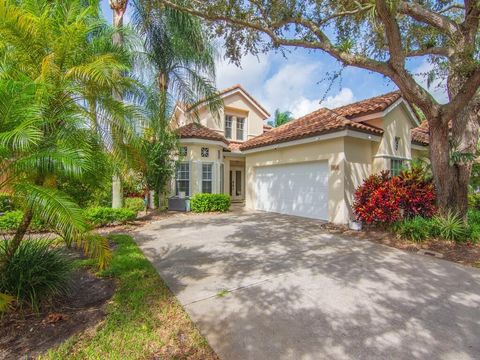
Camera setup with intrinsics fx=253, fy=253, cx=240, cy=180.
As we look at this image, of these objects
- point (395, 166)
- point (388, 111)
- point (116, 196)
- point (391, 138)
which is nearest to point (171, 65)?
point (116, 196)

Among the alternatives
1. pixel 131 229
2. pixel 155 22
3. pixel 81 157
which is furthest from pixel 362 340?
pixel 155 22

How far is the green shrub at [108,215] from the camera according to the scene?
9.63m

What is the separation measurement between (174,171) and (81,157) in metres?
11.3

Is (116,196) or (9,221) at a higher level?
(116,196)

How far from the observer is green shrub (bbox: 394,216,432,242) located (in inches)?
299

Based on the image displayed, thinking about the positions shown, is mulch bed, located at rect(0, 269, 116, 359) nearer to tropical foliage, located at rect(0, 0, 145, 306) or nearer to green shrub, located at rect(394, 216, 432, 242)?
tropical foliage, located at rect(0, 0, 145, 306)

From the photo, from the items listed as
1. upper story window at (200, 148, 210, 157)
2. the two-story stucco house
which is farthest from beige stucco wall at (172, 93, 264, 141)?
upper story window at (200, 148, 210, 157)

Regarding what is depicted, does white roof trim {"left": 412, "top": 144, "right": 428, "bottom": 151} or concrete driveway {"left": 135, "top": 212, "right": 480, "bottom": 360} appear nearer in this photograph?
concrete driveway {"left": 135, "top": 212, "right": 480, "bottom": 360}

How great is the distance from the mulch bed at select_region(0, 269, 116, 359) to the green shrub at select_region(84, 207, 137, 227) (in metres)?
5.61

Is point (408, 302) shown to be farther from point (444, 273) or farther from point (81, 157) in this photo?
point (81, 157)

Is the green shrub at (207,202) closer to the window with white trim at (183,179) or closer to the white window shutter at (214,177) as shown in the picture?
the window with white trim at (183,179)

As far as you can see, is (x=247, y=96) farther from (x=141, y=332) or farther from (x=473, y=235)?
(x=141, y=332)

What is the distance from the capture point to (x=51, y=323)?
11.6 ft

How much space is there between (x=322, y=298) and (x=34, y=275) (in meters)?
4.58
